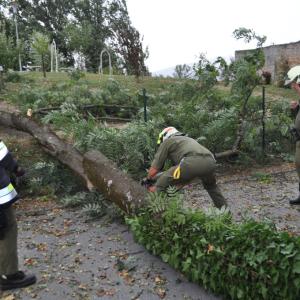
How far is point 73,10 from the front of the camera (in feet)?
151

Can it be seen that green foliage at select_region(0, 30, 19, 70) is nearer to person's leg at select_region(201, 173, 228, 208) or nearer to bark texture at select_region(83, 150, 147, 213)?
bark texture at select_region(83, 150, 147, 213)

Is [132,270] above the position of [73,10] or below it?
below

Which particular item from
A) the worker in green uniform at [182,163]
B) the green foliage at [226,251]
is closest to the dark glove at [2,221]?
the green foliage at [226,251]

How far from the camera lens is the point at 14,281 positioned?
13.7ft

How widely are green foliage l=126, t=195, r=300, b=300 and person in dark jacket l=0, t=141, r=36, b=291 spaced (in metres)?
1.35

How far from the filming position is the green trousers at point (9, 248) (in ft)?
13.5

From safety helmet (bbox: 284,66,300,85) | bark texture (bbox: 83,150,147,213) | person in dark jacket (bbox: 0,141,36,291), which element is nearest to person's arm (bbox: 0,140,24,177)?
person in dark jacket (bbox: 0,141,36,291)

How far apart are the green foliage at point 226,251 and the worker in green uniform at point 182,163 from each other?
82 centimetres

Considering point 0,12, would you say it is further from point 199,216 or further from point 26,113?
point 199,216

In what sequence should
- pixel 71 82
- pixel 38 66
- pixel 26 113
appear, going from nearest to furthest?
pixel 26 113, pixel 71 82, pixel 38 66

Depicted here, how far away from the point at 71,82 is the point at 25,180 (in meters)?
5.80

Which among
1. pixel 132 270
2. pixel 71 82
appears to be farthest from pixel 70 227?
pixel 71 82

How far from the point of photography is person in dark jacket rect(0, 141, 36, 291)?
4.02 meters

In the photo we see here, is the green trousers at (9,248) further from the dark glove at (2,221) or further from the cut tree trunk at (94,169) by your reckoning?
the cut tree trunk at (94,169)
